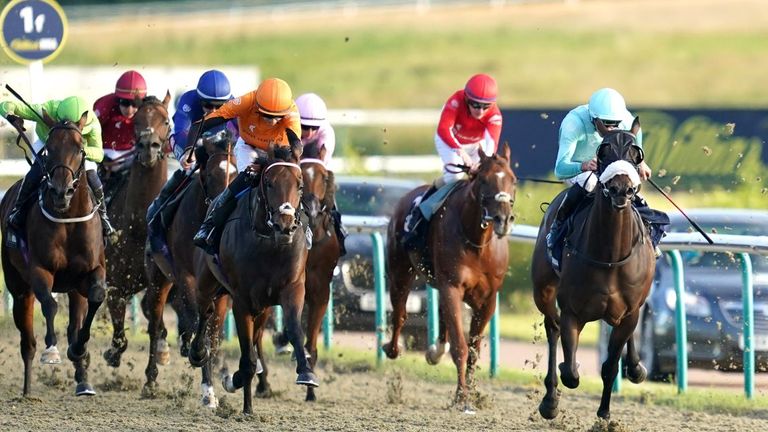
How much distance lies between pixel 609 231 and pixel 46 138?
4.17 m

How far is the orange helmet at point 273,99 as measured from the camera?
9.88 m

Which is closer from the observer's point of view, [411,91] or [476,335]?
[476,335]

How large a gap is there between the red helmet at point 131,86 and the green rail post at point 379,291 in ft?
7.83

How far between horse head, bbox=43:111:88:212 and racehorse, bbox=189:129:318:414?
3.48ft

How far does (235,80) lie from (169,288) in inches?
470

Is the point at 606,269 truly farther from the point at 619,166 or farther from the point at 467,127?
the point at 467,127

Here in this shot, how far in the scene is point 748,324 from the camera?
10.8 meters

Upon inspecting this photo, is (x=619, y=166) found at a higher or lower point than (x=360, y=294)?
higher

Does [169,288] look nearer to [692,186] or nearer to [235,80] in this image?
[692,186]

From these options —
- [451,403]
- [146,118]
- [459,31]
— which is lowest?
[451,403]

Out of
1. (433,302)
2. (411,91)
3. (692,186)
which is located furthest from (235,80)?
(411,91)

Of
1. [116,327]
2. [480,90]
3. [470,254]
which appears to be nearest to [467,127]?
[480,90]

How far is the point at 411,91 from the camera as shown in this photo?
1619 inches

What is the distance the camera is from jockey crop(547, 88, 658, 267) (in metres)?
9.48
